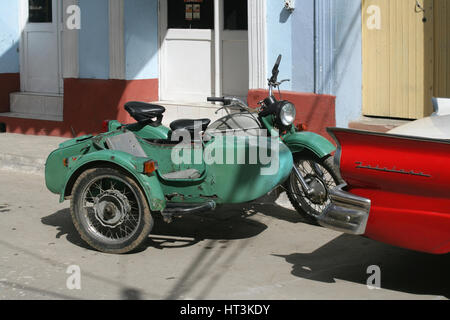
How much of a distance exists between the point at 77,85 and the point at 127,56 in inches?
40.5

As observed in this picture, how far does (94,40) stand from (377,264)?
282 inches

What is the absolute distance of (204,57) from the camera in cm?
1174

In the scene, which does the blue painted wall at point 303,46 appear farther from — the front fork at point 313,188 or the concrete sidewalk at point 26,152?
the concrete sidewalk at point 26,152

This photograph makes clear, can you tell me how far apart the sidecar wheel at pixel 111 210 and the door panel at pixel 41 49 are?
6.95 metres

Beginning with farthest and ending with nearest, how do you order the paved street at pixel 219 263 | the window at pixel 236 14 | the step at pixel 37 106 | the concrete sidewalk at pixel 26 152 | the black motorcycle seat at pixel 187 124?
the step at pixel 37 106
the window at pixel 236 14
the concrete sidewalk at pixel 26 152
the black motorcycle seat at pixel 187 124
the paved street at pixel 219 263

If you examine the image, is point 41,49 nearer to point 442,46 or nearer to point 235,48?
point 235,48

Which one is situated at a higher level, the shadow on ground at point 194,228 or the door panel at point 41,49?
the door panel at point 41,49

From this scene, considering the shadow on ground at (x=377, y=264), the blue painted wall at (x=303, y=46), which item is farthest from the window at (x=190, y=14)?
the shadow on ground at (x=377, y=264)

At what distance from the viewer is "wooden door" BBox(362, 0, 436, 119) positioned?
9.41m

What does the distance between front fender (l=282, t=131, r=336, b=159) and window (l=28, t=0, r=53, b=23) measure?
7340 mm

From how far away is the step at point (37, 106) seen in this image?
1312cm

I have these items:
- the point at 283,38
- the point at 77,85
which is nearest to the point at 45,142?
the point at 77,85
